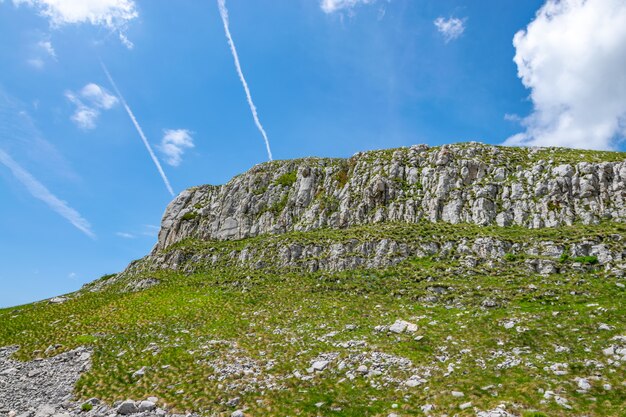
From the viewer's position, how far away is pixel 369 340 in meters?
24.8

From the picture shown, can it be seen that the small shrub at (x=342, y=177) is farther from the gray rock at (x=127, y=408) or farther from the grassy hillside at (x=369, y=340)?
the gray rock at (x=127, y=408)

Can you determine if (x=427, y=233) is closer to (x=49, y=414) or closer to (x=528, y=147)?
(x=528, y=147)

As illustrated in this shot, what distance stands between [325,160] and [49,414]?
63.3 metres

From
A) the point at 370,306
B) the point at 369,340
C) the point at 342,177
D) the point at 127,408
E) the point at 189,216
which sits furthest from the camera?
the point at 189,216

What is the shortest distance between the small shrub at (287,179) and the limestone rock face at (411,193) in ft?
0.74

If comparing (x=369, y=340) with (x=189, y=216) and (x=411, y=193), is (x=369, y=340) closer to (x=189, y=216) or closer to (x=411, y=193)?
(x=411, y=193)

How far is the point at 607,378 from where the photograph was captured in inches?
627

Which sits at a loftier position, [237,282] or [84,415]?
[237,282]

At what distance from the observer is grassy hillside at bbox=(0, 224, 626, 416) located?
1672 centimetres

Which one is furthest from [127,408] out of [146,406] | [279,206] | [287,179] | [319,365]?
[287,179]

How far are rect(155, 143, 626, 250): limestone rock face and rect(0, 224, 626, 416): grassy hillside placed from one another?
6778 millimetres

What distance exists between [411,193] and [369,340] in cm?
3795

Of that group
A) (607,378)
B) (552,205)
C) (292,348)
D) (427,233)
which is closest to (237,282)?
(292,348)

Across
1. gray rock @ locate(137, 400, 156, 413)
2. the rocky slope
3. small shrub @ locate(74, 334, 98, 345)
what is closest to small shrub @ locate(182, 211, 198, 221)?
the rocky slope
